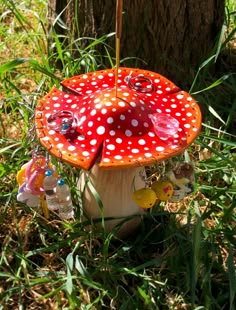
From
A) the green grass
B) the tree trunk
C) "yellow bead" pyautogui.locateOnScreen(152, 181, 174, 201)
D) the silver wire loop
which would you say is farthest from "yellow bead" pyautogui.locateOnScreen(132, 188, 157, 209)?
the tree trunk

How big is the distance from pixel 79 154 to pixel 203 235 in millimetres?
523

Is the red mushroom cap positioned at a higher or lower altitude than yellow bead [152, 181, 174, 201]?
higher

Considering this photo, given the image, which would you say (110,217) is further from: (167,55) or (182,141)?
(167,55)

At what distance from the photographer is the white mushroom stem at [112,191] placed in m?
1.75

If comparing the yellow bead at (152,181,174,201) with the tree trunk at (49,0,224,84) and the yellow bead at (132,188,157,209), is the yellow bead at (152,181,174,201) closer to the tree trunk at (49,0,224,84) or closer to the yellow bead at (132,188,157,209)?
the yellow bead at (132,188,157,209)

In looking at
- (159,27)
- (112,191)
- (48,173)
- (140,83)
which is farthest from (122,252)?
(159,27)

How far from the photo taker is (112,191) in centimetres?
177

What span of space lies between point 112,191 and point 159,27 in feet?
2.81

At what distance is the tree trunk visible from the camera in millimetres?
2283

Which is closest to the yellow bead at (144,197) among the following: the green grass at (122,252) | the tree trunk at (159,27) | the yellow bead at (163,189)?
the yellow bead at (163,189)

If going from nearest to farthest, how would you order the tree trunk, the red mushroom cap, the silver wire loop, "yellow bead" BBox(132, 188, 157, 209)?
the red mushroom cap → "yellow bead" BBox(132, 188, 157, 209) → the silver wire loop → the tree trunk

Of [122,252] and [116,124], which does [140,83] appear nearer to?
[116,124]

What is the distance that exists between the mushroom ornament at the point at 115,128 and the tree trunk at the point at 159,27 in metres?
0.50

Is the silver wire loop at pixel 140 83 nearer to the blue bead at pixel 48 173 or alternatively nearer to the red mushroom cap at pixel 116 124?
the red mushroom cap at pixel 116 124
